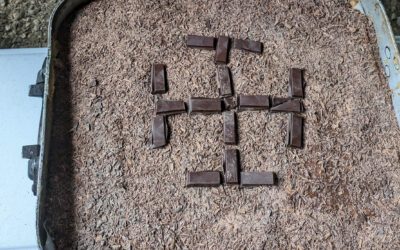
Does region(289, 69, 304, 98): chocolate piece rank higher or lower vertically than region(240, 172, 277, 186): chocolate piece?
higher

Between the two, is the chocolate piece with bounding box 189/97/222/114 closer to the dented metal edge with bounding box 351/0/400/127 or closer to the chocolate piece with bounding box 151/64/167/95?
the chocolate piece with bounding box 151/64/167/95

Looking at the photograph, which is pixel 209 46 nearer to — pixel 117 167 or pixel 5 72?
pixel 117 167

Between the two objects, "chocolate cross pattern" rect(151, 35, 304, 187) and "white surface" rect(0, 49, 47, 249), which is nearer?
"chocolate cross pattern" rect(151, 35, 304, 187)

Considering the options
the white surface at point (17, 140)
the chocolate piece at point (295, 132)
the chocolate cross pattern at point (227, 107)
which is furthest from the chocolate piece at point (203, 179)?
the white surface at point (17, 140)

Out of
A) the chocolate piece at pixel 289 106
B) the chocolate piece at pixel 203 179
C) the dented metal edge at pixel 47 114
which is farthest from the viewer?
the chocolate piece at pixel 289 106

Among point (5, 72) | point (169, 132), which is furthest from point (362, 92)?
point (5, 72)

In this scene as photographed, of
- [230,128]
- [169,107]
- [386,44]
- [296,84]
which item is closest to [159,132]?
[169,107]

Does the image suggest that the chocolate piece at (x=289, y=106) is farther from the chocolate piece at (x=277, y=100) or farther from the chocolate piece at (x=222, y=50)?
the chocolate piece at (x=222, y=50)

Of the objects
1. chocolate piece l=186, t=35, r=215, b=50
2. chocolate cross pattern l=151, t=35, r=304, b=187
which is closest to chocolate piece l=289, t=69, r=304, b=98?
chocolate cross pattern l=151, t=35, r=304, b=187
